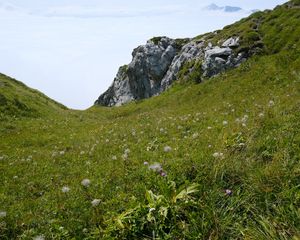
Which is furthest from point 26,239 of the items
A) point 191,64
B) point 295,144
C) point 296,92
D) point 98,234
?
point 191,64

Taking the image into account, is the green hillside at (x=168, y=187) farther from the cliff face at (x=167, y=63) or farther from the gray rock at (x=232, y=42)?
the gray rock at (x=232, y=42)

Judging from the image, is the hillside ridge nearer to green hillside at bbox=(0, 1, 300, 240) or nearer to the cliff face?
the cliff face

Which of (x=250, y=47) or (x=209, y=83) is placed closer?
(x=209, y=83)

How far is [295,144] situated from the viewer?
10.2m

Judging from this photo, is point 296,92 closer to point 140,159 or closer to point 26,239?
point 140,159

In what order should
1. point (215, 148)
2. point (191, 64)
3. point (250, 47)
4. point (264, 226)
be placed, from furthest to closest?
point (191, 64)
point (250, 47)
point (215, 148)
point (264, 226)

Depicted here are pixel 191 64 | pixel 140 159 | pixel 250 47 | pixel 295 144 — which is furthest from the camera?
pixel 191 64

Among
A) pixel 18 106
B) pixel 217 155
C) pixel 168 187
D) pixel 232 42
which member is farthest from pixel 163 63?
pixel 168 187

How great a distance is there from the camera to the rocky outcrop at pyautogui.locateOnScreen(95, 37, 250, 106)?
4653 cm

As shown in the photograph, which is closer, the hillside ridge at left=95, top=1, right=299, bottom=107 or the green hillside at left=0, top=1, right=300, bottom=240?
the green hillside at left=0, top=1, right=300, bottom=240

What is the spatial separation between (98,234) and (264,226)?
3357 mm

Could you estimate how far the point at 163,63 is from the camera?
277 ft

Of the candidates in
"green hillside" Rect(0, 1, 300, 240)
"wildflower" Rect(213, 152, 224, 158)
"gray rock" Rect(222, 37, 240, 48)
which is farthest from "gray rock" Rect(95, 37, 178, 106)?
"wildflower" Rect(213, 152, 224, 158)

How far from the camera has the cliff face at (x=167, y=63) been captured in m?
46.3
